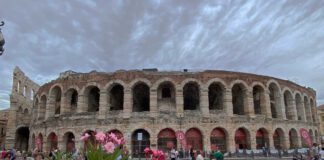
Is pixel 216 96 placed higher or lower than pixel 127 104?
higher

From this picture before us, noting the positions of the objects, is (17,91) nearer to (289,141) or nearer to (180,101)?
(180,101)

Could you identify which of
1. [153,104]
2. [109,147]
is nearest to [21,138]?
[153,104]

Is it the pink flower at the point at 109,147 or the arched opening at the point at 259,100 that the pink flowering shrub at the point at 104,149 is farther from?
the arched opening at the point at 259,100

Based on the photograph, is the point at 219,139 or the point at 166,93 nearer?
the point at 219,139

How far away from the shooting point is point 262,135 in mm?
26812

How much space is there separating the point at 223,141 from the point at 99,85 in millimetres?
12040

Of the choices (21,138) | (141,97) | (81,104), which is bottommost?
(21,138)

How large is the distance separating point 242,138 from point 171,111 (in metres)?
6.93

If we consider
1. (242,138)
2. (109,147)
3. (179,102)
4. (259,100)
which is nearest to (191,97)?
(179,102)

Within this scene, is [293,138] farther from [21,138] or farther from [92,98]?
[21,138]

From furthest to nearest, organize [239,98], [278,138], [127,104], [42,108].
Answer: [42,108]
[239,98]
[278,138]
[127,104]

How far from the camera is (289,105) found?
30.2m

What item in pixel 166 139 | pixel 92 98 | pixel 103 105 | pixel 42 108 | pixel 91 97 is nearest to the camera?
pixel 166 139

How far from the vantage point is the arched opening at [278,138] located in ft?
90.5
